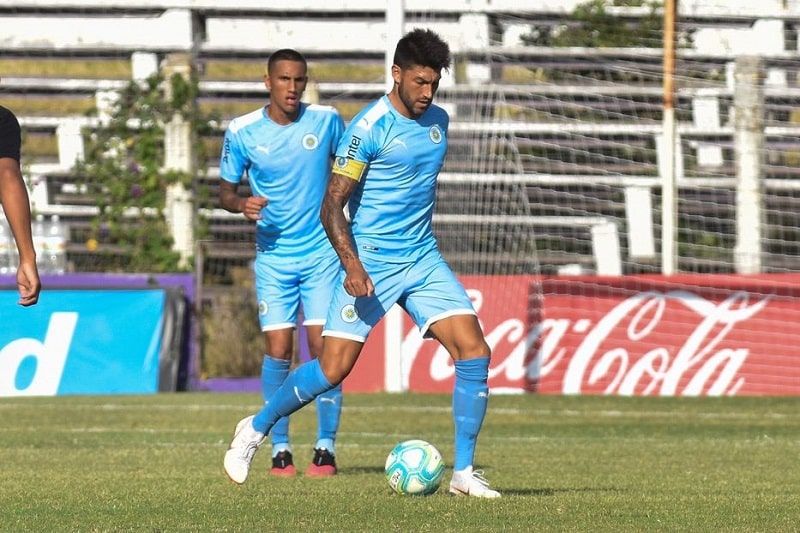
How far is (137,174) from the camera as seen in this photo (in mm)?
20328

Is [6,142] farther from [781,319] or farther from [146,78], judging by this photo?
[146,78]

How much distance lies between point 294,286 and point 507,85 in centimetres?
1099

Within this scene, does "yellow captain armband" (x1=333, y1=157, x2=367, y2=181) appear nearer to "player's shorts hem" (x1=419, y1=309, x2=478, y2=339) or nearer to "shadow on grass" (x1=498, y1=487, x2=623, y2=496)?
"player's shorts hem" (x1=419, y1=309, x2=478, y2=339)

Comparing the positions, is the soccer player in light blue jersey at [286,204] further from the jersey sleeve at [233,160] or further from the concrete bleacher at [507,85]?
the concrete bleacher at [507,85]

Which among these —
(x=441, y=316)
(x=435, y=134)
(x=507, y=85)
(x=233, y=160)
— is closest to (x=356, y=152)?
(x=435, y=134)

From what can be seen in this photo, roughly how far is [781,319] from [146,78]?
867 cm

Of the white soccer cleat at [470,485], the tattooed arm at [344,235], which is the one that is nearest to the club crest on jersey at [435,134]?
the tattooed arm at [344,235]

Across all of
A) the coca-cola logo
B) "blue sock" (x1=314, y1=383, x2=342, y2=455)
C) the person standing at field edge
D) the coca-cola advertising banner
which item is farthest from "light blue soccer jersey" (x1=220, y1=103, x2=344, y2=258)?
the coca-cola logo

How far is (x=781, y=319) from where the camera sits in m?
16.4

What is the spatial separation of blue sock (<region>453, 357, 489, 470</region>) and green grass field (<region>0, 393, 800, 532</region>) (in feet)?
0.77

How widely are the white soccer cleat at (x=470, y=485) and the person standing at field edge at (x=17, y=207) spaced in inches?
94.6

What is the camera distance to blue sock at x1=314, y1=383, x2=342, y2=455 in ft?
29.6

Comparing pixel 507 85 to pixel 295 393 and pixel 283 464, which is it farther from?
Answer: pixel 295 393

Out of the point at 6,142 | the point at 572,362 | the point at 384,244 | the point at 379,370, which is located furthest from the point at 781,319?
the point at 6,142
